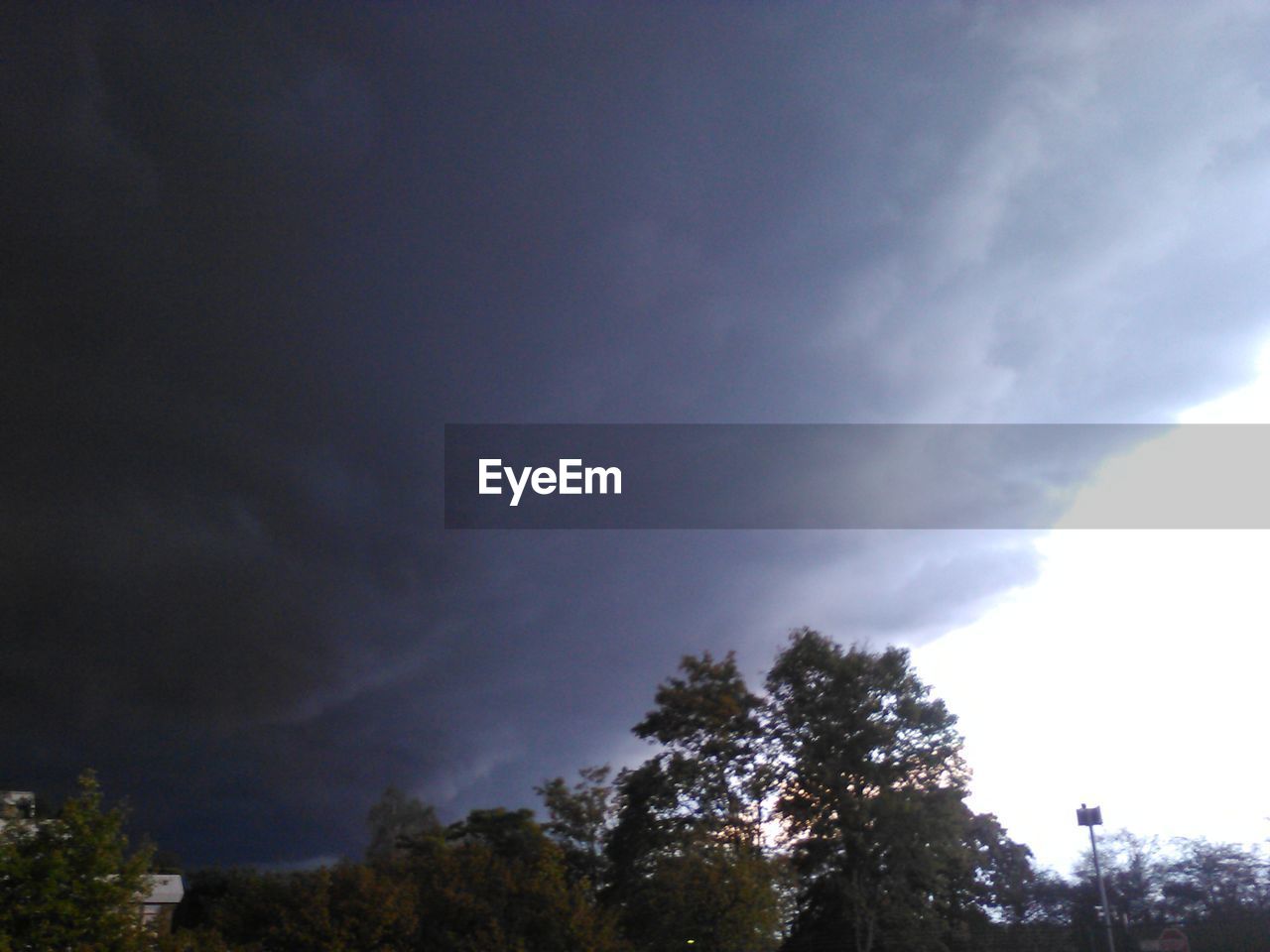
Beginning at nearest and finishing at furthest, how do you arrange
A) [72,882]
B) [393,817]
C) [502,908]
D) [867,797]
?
[72,882]
[502,908]
[867,797]
[393,817]

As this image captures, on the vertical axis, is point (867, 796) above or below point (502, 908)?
above

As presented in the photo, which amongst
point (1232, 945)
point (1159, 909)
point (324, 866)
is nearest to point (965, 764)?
point (1232, 945)

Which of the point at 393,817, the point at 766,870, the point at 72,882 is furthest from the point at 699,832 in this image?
the point at 393,817

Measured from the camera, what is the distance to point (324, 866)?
25.6 meters

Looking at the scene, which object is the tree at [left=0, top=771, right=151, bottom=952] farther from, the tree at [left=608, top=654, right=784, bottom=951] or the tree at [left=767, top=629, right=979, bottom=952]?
the tree at [left=767, top=629, right=979, bottom=952]

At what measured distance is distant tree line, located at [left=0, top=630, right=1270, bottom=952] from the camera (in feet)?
83.8

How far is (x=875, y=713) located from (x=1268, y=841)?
53.4ft

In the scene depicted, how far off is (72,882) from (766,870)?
16285 millimetres

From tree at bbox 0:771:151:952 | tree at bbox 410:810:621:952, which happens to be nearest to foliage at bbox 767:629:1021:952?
tree at bbox 410:810:621:952

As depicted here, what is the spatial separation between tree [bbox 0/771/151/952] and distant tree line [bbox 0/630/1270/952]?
293 centimetres

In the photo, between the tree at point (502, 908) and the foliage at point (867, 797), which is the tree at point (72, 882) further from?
the foliage at point (867, 797)

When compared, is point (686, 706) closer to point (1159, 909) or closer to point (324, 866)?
point (324, 866)

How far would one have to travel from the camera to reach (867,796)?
106ft

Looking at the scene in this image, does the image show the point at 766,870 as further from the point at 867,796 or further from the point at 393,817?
the point at 393,817
